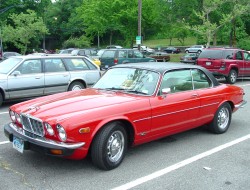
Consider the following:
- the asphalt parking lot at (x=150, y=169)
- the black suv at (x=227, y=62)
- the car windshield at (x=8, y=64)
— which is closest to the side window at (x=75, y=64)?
the car windshield at (x=8, y=64)

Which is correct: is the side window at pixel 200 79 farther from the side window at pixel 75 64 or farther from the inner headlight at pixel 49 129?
the side window at pixel 75 64

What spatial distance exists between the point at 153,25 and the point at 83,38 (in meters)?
17.3

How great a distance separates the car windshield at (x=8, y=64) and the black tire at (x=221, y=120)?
19.2 ft

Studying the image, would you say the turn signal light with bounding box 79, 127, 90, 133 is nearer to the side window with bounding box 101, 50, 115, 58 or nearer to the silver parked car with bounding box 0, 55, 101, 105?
the silver parked car with bounding box 0, 55, 101, 105

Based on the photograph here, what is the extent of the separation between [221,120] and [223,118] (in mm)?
74

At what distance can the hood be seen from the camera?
4488 mm

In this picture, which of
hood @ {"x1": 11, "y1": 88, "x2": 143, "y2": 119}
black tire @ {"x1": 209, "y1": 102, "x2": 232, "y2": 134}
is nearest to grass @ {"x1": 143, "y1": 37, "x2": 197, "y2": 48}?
black tire @ {"x1": 209, "y1": 102, "x2": 232, "y2": 134}

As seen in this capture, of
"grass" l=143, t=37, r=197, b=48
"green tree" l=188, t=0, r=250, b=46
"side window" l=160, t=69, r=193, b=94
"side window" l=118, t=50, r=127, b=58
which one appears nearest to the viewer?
"side window" l=160, t=69, r=193, b=94

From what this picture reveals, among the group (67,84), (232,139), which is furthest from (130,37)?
(232,139)

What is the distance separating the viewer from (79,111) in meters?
4.46

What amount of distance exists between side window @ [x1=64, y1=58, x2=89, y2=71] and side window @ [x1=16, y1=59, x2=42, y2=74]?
98 cm

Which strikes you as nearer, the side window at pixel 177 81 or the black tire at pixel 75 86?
the side window at pixel 177 81

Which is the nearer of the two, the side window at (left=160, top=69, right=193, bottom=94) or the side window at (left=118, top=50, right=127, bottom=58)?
the side window at (left=160, top=69, right=193, bottom=94)

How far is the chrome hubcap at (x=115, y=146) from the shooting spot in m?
4.63
